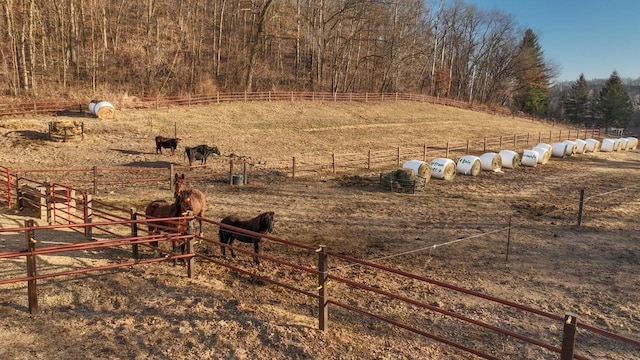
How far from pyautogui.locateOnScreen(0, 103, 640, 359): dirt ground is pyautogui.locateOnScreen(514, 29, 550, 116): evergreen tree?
5360 cm

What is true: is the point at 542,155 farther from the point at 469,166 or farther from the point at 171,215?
the point at 171,215

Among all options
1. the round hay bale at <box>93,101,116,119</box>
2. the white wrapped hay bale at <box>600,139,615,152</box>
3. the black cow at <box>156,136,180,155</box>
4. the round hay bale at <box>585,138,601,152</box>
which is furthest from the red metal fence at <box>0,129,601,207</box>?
the round hay bale at <box>93,101,116,119</box>

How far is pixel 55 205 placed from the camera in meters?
10.6

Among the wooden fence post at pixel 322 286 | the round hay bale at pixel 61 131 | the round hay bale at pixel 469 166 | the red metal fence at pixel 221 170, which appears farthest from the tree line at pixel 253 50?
the wooden fence post at pixel 322 286

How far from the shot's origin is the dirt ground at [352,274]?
556cm

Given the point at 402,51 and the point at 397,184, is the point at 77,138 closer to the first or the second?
the point at 397,184

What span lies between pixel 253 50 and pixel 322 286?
35.7 meters

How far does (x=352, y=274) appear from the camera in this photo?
8508 mm

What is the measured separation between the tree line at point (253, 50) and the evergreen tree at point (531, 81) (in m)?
0.20

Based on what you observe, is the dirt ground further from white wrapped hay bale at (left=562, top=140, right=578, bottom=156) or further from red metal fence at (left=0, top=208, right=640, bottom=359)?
white wrapped hay bale at (left=562, top=140, right=578, bottom=156)

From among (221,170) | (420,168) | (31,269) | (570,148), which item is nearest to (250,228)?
(31,269)

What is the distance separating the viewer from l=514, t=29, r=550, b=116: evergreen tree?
69.4m

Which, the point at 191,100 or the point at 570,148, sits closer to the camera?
the point at 570,148

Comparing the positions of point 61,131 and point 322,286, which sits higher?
point 61,131
